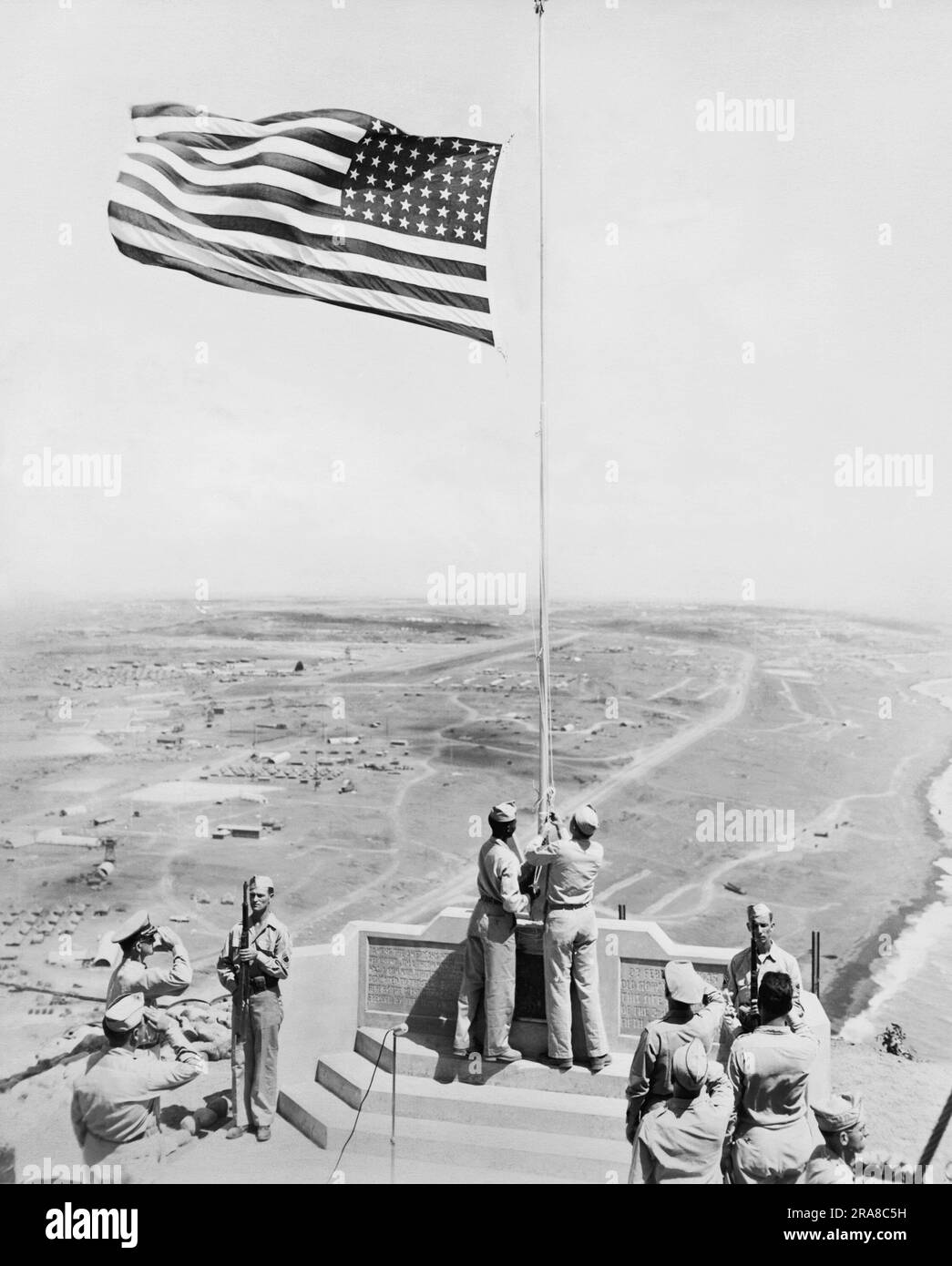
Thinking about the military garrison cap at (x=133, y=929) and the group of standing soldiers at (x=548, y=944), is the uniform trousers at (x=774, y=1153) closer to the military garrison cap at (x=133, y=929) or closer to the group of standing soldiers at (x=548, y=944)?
the group of standing soldiers at (x=548, y=944)

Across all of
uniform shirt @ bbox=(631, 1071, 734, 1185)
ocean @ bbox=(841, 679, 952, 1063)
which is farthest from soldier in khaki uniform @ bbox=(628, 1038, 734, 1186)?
ocean @ bbox=(841, 679, 952, 1063)

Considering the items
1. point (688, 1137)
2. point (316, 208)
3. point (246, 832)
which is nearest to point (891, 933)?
point (246, 832)

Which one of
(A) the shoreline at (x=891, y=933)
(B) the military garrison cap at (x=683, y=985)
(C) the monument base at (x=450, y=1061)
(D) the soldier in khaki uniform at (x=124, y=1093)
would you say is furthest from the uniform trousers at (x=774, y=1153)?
(A) the shoreline at (x=891, y=933)

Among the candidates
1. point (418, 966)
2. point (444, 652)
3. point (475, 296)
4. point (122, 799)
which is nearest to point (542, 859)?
point (418, 966)

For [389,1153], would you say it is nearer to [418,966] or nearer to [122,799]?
[418,966]

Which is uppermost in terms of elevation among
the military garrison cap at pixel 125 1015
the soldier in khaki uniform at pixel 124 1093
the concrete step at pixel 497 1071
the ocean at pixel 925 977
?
the military garrison cap at pixel 125 1015

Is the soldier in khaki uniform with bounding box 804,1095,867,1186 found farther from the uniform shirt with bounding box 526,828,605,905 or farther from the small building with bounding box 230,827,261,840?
the small building with bounding box 230,827,261,840
